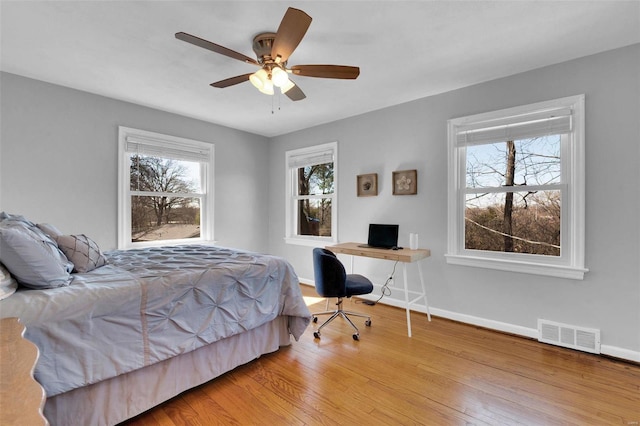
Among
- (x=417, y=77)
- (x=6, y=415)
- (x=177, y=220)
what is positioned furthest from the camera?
(x=177, y=220)

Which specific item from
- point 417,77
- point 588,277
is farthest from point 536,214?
point 417,77

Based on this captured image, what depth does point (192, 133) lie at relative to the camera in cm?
409

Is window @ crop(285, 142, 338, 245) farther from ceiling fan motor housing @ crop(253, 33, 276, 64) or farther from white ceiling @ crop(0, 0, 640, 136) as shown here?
ceiling fan motor housing @ crop(253, 33, 276, 64)

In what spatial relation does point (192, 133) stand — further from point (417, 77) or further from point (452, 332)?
point (452, 332)

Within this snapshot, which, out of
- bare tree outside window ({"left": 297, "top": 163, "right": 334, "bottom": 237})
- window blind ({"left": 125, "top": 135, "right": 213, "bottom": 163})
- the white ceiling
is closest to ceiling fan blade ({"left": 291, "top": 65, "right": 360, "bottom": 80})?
the white ceiling

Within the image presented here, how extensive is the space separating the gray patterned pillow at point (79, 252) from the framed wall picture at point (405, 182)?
3002 millimetres

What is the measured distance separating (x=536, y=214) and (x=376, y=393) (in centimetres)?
222

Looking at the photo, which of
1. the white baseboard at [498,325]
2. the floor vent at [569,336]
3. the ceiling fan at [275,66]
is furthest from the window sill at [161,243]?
the floor vent at [569,336]

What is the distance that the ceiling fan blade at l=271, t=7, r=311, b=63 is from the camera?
157 centimetres

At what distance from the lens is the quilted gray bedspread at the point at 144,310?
1.36m

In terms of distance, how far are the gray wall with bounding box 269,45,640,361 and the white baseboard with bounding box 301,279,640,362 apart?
0.01 metres

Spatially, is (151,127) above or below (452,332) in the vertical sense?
above

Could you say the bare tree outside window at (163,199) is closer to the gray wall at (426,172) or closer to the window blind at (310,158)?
the gray wall at (426,172)

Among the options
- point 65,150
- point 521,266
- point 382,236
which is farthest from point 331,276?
point 65,150
